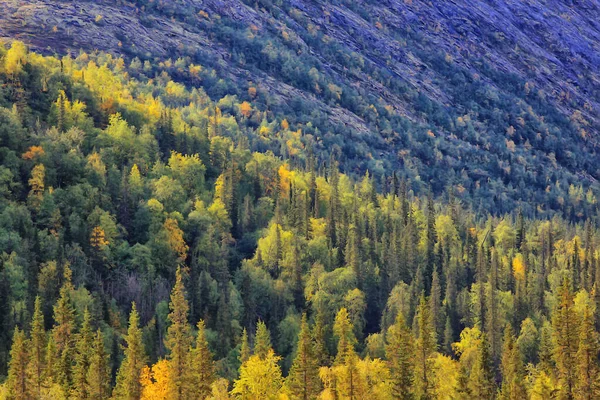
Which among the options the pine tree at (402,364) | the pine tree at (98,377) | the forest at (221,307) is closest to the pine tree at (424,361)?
the forest at (221,307)

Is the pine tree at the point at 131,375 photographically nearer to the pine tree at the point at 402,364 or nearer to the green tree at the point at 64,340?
the green tree at the point at 64,340

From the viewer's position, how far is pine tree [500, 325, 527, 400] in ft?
379

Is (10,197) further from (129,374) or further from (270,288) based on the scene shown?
(129,374)

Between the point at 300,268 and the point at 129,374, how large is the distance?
72.9 metres

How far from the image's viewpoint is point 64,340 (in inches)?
5118

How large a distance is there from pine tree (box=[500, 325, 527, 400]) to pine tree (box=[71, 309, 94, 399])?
47694mm

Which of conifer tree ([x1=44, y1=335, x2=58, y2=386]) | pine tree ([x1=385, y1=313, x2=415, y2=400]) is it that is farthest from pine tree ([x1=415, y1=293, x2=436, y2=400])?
conifer tree ([x1=44, y1=335, x2=58, y2=386])

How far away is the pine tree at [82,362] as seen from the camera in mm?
114319

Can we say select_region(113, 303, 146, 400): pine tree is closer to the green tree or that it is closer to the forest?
the forest

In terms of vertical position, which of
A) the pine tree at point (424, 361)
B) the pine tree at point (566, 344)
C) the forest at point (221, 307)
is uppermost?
the pine tree at point (566, 344)

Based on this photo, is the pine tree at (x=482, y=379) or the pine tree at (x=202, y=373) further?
the pine tree at (x=482, y=379)

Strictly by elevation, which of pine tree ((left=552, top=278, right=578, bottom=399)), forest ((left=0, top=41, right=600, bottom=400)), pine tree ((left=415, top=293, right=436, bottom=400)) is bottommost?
forest ((left=0, top=41, right=600, bottom=400))

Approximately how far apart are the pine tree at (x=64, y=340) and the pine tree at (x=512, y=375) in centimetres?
5067

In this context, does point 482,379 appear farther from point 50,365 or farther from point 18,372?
point 18,372
